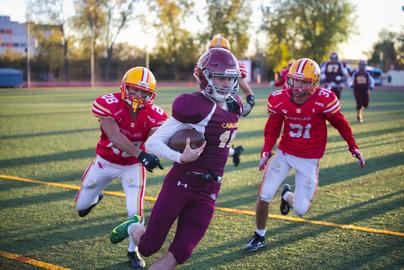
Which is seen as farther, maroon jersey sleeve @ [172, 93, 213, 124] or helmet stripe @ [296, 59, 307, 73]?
helmet stripe @ [296, 59, 307, 73]

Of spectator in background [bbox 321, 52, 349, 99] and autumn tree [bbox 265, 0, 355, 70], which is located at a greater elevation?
autumn tree [bbox 265, 0, 355, 70]

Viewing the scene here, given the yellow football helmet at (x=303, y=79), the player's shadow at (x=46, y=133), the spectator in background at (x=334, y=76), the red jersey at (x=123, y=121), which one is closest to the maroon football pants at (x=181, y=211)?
the red jersey at (x=123, y=121)

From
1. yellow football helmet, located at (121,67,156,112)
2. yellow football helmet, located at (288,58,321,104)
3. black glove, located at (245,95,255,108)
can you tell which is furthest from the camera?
black glove, located at (245,95,255,108)

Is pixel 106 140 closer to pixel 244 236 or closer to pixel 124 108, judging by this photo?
pixel 124 108

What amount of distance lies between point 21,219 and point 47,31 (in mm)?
54177

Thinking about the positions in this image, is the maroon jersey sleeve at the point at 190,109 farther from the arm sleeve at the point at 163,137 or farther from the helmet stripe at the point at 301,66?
the helmet stripe at the point at 301,66

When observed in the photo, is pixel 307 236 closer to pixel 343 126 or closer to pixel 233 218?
pixel 233 218

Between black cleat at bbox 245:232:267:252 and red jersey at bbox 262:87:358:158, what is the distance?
3.13 feet

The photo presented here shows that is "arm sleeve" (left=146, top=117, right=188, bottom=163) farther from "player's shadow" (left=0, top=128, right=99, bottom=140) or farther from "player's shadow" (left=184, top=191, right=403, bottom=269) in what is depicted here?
"player's shadow" (left=0, top=128, right=99, bottom=140)

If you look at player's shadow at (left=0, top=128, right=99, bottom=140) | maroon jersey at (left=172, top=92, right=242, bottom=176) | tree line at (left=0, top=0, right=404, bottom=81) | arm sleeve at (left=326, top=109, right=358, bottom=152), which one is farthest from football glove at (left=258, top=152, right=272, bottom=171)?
tree line at (left=0, top=0, right=404, bottom=81)

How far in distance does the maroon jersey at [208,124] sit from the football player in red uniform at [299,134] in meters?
1.50

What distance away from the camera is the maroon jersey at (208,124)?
3748 mm

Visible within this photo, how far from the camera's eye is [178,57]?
61.5 meters

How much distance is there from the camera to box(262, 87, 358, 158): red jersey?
532cm
